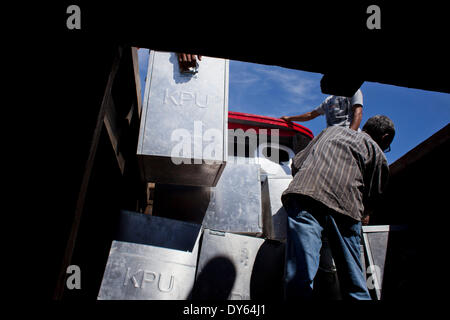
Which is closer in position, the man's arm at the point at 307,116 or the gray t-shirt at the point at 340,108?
the gray t-shirt at the point at 340,108

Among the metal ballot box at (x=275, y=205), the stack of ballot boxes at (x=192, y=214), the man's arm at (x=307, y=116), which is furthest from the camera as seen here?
the man's arm at (x=307, y=116)

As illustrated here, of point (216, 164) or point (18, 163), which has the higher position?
point (216, 164)

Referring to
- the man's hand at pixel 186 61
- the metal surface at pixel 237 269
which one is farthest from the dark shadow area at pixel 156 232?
the man's hand at pixel 186 61

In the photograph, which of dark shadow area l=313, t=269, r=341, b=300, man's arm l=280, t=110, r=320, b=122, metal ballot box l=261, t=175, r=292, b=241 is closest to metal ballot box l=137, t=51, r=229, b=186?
metal ballot box l=261, t=175, r=292, b=241

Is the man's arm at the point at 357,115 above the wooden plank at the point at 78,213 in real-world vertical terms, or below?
above

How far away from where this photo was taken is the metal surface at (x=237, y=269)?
2246 millimetres

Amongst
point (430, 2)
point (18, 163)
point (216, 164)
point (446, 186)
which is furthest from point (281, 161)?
point (18, 163)

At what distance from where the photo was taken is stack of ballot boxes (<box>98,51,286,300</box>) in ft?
7.06

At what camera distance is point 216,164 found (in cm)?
255

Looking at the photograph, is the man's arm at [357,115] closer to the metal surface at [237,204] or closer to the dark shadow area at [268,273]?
the metal surface at [237,204]

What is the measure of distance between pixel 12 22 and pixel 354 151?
2.36 meters

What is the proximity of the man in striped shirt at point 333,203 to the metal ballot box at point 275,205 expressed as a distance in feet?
2.71

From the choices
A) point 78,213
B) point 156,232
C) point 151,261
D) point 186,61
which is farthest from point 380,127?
point 78,213

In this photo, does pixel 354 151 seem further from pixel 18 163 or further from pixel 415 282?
pixel 18 163
